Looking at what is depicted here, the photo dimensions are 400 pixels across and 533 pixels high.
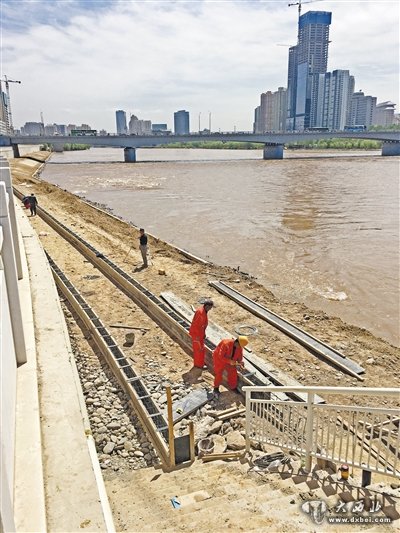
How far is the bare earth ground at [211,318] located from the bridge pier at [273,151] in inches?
2625

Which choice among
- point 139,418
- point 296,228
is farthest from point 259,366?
point 296,228

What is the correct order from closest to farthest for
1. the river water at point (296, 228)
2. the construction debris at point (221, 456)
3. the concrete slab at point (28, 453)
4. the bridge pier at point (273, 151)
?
the concrete slab at point (28, 453)
the construction debris at point (221, 456)
the river water at point (296, 228)
the bridge pier at point (273, 151)

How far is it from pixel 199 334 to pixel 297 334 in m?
2.95

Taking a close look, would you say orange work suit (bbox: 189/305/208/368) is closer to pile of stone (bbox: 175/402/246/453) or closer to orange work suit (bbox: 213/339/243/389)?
orange work suit (bbox: 213/339/243/389)

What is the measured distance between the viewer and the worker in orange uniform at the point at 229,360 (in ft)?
22.5

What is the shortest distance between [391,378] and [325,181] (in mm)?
39676

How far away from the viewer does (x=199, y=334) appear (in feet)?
25.2

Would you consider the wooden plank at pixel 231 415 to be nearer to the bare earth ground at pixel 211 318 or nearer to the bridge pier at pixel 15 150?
the bare earth ground at pixel 211 318

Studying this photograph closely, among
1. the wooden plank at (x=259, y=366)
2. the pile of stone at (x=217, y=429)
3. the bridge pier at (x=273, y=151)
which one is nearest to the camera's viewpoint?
the pile of stone at (x=217, y=429)

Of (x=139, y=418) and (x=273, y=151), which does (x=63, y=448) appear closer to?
(x=139, y=418)

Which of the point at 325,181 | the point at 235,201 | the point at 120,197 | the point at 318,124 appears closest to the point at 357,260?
the point at 235,201

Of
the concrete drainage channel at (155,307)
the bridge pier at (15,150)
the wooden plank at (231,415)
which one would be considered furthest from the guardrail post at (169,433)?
the bridge pier at (15,150)

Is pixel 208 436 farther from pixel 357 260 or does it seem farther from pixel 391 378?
pixel 357 260

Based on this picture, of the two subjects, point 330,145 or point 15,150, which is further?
point 330,145
